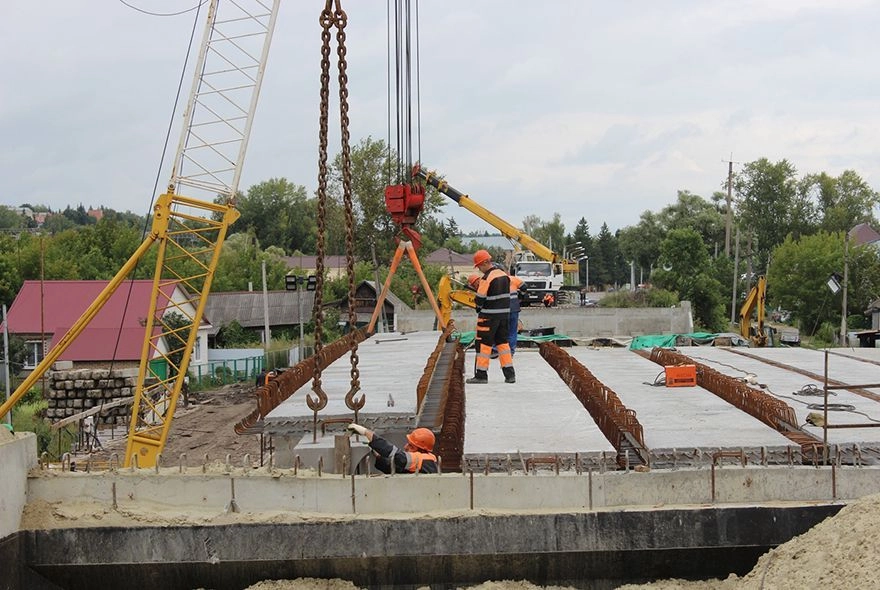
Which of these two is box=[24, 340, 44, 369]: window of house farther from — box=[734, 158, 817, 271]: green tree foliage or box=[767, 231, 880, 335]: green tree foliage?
box=[734, 158, 817, 271]: green tree foliage

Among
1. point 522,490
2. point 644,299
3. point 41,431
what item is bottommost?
point 41,431

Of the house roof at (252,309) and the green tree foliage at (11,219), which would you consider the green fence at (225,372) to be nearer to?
the house roof at (252,309)

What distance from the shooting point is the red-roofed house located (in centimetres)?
3281

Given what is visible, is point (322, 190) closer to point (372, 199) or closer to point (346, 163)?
point (346, 163)

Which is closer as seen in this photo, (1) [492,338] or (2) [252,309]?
(1) [492,338]

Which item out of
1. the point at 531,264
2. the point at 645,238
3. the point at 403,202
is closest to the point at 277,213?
the point at 645,238

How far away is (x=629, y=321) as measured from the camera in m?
34.1

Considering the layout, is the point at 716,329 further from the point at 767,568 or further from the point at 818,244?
the point at 767,568

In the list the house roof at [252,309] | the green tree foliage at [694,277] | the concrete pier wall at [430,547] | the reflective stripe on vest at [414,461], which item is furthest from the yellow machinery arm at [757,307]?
the house roof at [252,309]

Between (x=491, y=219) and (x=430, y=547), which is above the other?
(x=491, y=219)

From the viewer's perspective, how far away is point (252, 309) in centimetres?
5244

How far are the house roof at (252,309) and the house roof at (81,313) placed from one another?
11.3 metres

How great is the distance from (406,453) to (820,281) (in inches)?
2207

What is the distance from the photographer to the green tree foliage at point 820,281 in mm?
57906
